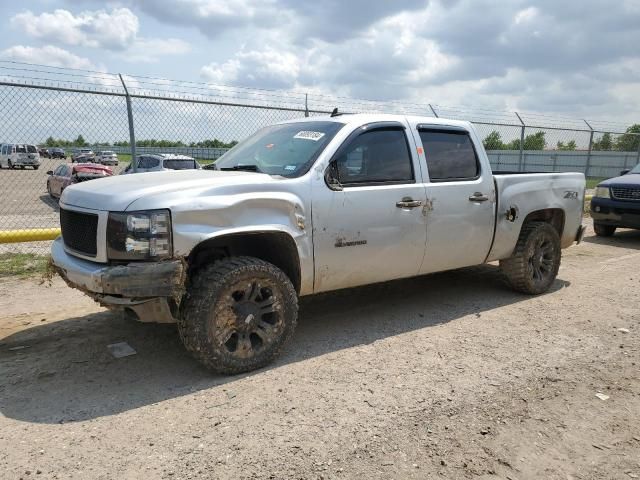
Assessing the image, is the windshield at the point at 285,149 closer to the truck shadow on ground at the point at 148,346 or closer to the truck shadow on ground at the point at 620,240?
the truck shadow on ground at the point at 148,346

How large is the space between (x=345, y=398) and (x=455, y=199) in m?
2.40

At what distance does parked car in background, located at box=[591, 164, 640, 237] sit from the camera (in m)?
9.59

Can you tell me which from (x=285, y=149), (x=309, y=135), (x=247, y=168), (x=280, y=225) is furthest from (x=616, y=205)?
(x=280, y=225)

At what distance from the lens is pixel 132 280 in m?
3.35

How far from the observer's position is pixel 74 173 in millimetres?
17719

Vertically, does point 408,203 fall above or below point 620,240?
above

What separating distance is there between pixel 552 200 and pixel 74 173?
16286 mm

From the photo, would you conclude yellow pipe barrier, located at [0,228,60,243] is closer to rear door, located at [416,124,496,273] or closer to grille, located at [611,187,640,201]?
rear door, located at [416,124,496,273]

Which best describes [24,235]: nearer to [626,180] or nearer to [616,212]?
[616,212]

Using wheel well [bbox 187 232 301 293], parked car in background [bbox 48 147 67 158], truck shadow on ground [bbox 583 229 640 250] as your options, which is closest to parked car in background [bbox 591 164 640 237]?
truck shadow on ground [bbox 583 229 640 250]

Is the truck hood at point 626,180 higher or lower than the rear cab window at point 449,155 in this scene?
lower

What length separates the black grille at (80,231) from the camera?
11.8ft

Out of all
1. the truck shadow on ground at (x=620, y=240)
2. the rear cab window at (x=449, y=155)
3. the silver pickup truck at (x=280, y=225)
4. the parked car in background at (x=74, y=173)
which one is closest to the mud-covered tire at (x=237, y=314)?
the silver pickup truck at (x=280, y=225)

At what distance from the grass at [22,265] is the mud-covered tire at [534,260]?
18.1 feet
